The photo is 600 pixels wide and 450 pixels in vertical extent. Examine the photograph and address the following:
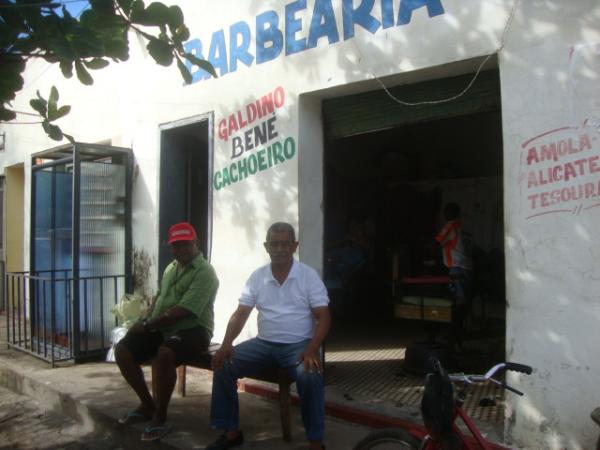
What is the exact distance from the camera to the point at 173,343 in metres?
4.08

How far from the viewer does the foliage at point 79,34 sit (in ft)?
9.82

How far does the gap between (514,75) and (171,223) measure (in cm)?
403

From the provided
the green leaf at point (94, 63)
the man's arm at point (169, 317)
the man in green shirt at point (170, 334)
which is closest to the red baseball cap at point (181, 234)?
the man in green shirt at point (170, 334)

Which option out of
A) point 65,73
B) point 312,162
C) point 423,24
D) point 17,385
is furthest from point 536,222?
→ point 17,385

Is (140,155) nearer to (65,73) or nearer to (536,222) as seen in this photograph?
(65,73)

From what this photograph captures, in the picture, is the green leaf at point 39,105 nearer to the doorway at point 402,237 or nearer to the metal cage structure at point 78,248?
the metal cage structure at point 78,248

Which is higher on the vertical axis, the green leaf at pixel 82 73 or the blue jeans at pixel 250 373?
the green leaf at pixel 82 73

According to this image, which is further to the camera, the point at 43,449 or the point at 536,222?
the point at 43,449

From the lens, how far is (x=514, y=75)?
3.51m

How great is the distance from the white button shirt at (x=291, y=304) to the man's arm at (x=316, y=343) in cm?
6

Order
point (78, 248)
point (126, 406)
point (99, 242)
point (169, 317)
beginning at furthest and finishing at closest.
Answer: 1. point (99, 242)
2. point (78, 248)
3. point (126, 406)
4. point (169, 317)

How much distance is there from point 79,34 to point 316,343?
2.24m

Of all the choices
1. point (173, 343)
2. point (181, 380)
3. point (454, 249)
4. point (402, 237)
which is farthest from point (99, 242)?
point (402, 237)

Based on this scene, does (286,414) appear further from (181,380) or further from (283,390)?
(181,380)
